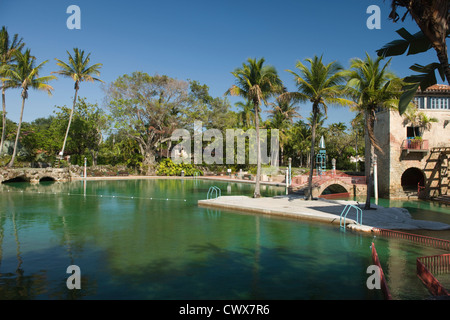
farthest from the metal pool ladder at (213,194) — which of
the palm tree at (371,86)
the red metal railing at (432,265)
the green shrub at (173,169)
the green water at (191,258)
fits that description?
the green shrub at (173,169)

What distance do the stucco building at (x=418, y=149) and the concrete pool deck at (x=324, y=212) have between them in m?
9.34

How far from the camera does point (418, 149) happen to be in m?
26.2

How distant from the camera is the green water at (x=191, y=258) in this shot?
8109mm

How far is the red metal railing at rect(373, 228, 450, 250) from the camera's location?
12103 millimetres

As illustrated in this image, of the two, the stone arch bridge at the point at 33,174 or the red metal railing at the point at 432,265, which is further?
the stone arch bridge at the point at 33,174

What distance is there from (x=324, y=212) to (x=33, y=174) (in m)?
33.9

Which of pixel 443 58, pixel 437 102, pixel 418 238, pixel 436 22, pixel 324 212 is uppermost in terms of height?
pixel 437 102

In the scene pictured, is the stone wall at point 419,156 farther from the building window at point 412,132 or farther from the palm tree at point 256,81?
the palm tree at point 256,81

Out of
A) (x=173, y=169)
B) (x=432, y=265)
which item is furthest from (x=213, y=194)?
(x=173, y=169)

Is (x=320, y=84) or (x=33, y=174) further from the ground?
(x=320, y=84)

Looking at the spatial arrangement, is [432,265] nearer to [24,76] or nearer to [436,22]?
[436,22]

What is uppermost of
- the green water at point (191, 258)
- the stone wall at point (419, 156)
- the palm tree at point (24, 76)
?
the palm tree at point (24, 76)

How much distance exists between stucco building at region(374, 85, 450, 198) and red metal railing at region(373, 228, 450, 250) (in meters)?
14.8
